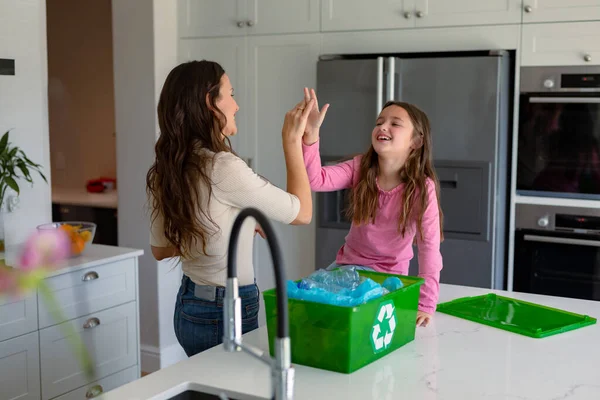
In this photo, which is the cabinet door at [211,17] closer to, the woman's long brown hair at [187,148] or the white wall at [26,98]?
the white wall at [26,98]

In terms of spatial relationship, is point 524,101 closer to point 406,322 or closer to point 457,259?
point 457,259

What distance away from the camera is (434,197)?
1.93 m

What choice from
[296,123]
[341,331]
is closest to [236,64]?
[296,123]

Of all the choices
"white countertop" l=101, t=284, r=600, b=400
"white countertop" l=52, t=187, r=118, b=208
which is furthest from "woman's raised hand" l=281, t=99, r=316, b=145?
"white countertop" l=52, t=187, r=118, b=208

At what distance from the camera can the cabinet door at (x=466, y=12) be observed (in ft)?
9.84

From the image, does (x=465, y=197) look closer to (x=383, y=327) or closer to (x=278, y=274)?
(x=383, y=327)

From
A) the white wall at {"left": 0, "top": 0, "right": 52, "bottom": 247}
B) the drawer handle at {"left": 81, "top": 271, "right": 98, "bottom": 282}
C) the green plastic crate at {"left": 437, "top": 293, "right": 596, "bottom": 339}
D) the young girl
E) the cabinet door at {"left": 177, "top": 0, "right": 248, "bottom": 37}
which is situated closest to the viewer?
the green plastic crate at {"left": 437, "top": 293, "right": 596, "bottom": 339}

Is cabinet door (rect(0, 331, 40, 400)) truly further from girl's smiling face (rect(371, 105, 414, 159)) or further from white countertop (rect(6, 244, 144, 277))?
girl's smiling face (rect(371, 105, 414, 159))

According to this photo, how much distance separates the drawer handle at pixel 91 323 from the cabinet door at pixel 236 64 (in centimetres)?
129

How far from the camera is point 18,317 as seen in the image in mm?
2352

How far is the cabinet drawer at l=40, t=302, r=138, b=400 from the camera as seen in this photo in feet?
8.13

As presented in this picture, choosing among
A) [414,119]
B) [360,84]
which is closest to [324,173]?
[414,119]

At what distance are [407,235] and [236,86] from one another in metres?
1.92

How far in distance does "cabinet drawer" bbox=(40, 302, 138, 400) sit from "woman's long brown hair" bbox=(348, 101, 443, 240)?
1.04 meters
